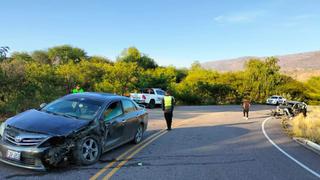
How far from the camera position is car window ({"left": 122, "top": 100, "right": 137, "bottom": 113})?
9833mm

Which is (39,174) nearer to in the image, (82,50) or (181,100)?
(181,100)

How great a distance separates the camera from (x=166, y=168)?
297 inches

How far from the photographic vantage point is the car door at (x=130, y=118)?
9703 millimetres

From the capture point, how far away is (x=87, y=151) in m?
7.46

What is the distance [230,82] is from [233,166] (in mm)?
45458

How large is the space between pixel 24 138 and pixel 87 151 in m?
1.38

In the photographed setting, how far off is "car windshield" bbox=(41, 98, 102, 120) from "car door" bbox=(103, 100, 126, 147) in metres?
0.32

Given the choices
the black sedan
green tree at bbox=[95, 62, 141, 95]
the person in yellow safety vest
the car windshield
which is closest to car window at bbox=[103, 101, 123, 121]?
the black sedan

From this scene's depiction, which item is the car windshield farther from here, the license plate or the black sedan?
the license plate

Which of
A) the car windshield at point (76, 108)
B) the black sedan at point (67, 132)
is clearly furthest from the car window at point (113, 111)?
the car windshield at point (76, 108)

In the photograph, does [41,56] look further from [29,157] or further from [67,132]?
[29,157]

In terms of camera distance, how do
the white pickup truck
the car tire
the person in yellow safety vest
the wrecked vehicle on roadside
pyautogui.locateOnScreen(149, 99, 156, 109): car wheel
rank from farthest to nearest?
pyautogui.locateOnScreen(149, 99, 156, 109): car wheel → the white pickup truck → the wrecked vehicle on roadside → the person in yellow safety vest → the car tire

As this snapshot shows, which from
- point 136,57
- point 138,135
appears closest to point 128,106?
point 138,135

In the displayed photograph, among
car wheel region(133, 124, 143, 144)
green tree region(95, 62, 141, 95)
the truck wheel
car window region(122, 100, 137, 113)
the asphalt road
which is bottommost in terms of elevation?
the asphalt road
